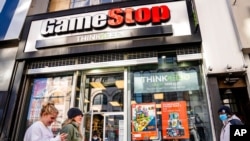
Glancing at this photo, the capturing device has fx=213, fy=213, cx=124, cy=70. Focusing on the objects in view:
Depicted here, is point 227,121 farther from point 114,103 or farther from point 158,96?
point 114,103

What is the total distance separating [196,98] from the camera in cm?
662

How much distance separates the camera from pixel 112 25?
7.72 metres

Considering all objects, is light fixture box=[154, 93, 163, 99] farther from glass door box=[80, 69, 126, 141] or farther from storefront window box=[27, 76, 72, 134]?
storefront window box=[27, 76, 72, 134]

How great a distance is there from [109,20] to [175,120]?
4.20 metres

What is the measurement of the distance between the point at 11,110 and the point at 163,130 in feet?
16.8

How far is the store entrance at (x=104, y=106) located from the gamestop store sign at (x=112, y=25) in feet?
4.70

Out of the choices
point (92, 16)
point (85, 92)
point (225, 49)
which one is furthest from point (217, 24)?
point (85, 92)

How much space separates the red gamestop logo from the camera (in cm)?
751

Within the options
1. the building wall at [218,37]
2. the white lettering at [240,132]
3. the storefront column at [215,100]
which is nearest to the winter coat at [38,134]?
the white lettering at [240,132]

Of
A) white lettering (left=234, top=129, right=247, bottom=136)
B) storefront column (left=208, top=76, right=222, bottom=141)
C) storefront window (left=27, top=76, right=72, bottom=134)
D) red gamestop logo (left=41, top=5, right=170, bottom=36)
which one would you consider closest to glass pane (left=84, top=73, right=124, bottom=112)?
storefront window (left=27, top=76, right=72, bottom=134)

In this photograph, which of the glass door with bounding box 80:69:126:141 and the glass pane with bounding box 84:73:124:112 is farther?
the glass pane with bounding box 84:73:124:112

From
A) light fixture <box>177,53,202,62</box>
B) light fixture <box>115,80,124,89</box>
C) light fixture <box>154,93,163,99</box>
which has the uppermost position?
→ light fixture <box>177,53,202,62</box>

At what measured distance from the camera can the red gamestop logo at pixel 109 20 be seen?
7508 millimetres

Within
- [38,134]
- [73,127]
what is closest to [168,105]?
[73,127]
